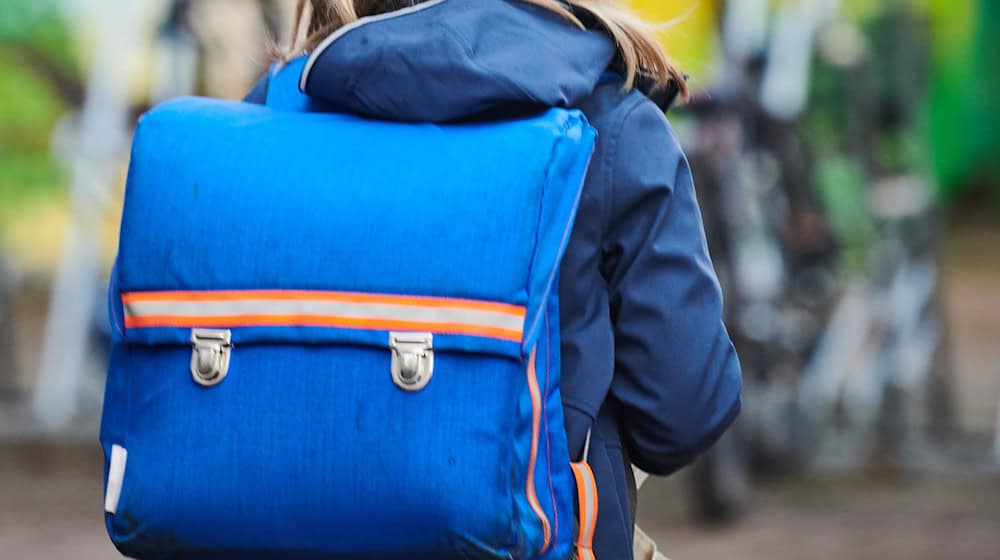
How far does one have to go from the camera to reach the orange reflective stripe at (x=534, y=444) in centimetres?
187

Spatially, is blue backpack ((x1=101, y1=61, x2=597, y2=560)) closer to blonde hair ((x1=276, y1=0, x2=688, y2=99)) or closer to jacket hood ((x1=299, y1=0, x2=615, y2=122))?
jacket hood ((x1=299, y1=0, x2=615, y2=122))

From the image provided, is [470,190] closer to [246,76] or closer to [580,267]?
[580,267]

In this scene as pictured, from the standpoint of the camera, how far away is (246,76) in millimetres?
7051

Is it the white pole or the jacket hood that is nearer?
the jacket hood

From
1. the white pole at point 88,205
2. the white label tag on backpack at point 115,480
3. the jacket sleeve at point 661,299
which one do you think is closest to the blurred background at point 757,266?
the white pole at point 88,205

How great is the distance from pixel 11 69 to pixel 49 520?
3474 mm

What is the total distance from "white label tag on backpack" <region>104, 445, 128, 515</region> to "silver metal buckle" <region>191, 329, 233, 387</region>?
157 millimetres

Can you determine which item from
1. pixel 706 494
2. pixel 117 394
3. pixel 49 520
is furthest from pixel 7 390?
pixel 117 394

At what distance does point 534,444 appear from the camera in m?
1.87

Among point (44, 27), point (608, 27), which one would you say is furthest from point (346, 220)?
point (44, 27)

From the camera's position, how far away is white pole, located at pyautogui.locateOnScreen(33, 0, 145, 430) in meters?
7.23

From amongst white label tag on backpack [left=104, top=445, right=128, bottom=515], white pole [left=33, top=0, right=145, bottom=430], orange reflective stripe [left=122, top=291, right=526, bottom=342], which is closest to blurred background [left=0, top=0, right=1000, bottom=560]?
white pole [left=33, top=0, right=145, bottom=430]

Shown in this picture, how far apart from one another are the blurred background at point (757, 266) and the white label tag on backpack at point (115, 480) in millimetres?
3537

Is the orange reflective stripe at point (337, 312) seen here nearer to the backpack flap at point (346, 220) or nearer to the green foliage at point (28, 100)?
the backpack flap at point (346, 220)
